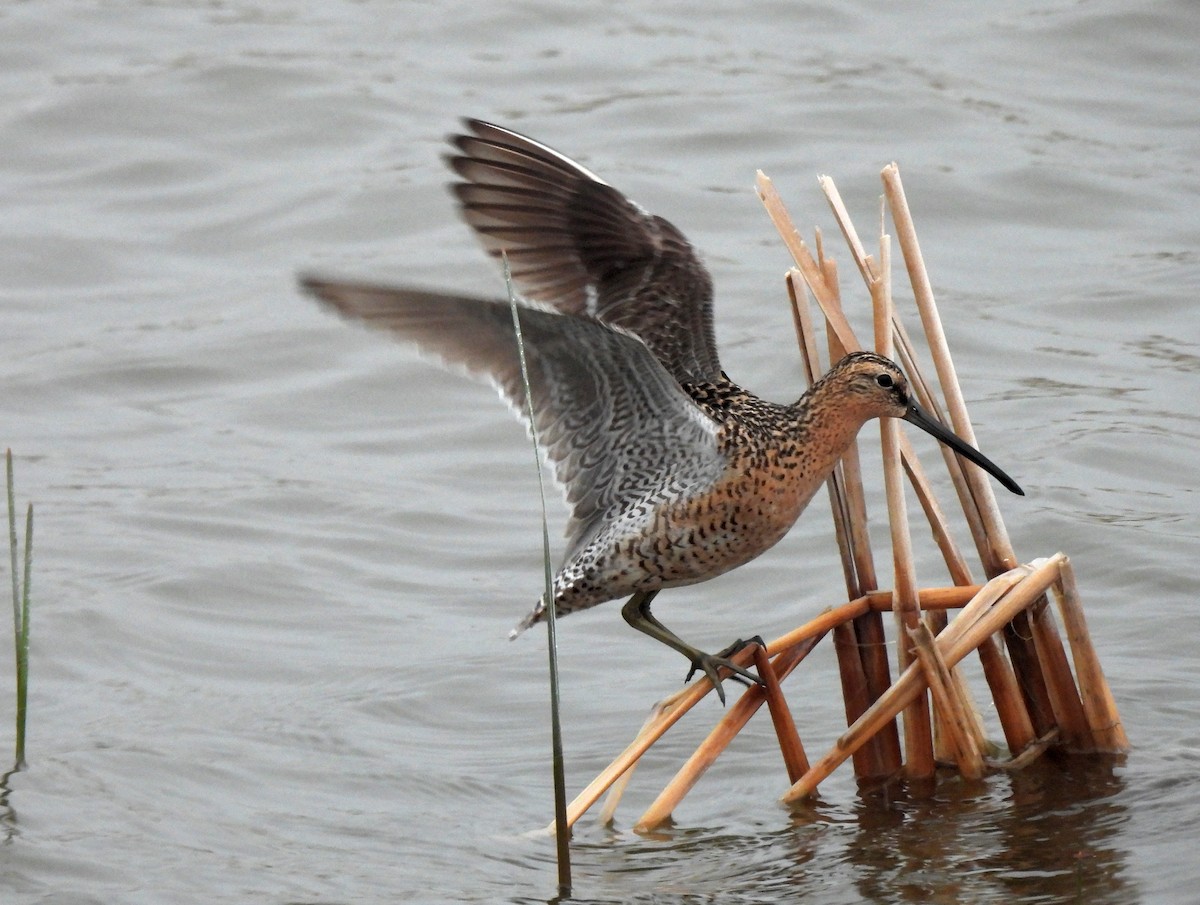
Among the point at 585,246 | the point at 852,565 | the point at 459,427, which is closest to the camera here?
the point at 852,565

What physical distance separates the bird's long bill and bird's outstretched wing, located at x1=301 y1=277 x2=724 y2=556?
0.48 metres

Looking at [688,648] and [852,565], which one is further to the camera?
[688,648]

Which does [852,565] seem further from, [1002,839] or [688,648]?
[1002,839]

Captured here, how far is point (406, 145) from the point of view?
400 inches

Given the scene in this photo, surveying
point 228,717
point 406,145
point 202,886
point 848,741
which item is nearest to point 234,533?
point 228,717

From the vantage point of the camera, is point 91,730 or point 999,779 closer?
point 999,779

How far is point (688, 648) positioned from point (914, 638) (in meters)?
0.65

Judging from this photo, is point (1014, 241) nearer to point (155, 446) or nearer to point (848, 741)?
point (155, 446)

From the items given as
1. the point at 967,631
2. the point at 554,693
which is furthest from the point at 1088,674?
the point at 554,693

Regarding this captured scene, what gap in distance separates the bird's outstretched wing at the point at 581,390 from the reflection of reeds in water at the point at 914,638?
14.4 inches

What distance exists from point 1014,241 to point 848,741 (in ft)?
17.3

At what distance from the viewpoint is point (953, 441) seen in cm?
407

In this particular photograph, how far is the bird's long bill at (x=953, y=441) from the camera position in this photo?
404 cm

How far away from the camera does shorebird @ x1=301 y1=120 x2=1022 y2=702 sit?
167 inches
